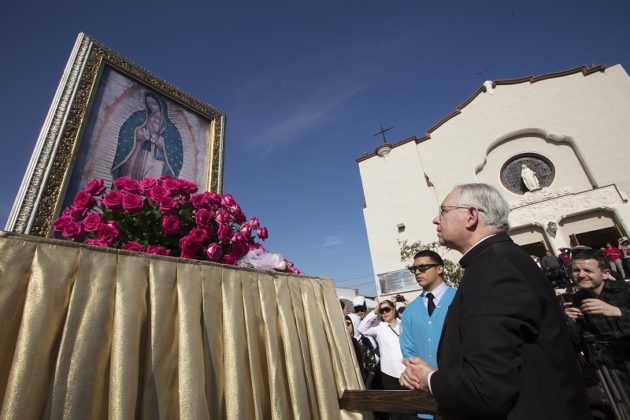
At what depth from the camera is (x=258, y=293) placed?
152 cm

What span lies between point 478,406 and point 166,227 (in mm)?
1507

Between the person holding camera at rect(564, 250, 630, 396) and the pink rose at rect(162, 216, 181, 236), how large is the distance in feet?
10.2

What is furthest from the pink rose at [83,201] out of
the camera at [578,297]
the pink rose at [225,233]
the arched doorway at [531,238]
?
the arched doorway at [531,238]

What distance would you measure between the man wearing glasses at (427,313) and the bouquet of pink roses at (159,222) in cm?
140

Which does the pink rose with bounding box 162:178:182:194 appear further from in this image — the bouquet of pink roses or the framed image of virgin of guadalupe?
the framed image of virgin of guadalupe

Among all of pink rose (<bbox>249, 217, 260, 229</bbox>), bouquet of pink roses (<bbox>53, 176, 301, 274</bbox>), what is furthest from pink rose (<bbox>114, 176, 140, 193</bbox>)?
pink rose (<bbox>249, 217, 260, 229</bbox>)

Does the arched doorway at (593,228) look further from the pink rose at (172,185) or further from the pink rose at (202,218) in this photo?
the pink rose at (172,185)

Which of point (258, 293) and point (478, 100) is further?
point (478, 100)

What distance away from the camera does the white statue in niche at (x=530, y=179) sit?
13070 millimetres

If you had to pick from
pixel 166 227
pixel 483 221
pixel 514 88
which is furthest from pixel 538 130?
Result: pixel 166 227

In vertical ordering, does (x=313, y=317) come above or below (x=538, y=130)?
below

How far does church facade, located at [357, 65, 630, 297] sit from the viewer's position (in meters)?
12.0

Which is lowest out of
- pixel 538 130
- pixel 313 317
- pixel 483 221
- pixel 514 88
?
pixel 313 317

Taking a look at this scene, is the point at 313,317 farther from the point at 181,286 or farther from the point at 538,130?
the point at 538,130
